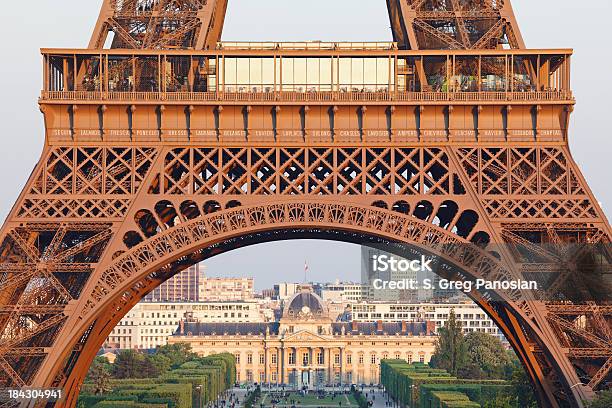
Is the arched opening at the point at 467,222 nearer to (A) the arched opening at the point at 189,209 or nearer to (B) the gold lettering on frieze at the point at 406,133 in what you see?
(B) the gold lettering on frieze at the point at 406,133

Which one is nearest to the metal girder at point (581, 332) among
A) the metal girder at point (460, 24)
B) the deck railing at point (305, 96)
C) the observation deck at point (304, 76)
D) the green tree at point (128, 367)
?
the observation deck at point (304, 76)

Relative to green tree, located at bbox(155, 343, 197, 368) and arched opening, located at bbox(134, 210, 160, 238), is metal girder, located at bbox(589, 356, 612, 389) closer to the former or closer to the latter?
arched opening, located at bbox(134, 210, 160, 238)

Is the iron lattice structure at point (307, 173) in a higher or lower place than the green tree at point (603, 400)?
higher

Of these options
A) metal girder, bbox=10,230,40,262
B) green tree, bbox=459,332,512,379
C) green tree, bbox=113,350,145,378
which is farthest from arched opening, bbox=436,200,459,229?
green tree, bbox=113,350,145,378

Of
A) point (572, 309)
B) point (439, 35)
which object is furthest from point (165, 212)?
point (572, 309)

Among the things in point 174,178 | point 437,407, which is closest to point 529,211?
point 174,178

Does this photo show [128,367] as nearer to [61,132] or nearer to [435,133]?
[61,132]
